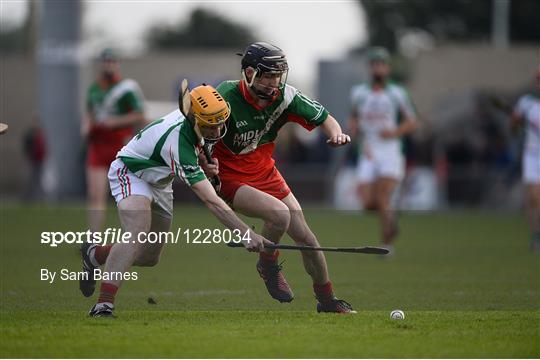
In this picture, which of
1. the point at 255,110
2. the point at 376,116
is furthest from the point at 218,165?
the point at 376,116

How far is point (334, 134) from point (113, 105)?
23.1 ft

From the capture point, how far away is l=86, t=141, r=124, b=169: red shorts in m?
16.7

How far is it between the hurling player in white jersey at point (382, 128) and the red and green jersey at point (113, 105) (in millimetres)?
3059

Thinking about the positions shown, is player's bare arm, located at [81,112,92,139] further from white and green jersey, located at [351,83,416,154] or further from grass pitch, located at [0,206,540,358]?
white and green jersey, located at [351,83,416,154]

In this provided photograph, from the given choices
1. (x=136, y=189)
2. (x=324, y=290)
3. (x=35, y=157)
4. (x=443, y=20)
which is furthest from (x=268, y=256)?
(x=443, y=20)

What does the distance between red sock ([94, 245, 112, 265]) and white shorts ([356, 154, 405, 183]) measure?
7.50m

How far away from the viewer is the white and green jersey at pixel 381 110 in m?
17.4

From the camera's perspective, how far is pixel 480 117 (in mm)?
31234

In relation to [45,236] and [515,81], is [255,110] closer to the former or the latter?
[45,236]

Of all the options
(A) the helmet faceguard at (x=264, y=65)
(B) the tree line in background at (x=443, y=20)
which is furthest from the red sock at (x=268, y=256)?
(B) the tree line in background at (x=443, y=20)

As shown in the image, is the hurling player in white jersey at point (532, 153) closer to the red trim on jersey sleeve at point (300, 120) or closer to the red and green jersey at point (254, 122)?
the red trim on jersey sleeve at point (300, 120)

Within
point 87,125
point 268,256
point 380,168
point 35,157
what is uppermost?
point 268,256

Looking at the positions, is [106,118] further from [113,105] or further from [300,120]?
[300,120]

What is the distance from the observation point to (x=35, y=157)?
1303 inches
